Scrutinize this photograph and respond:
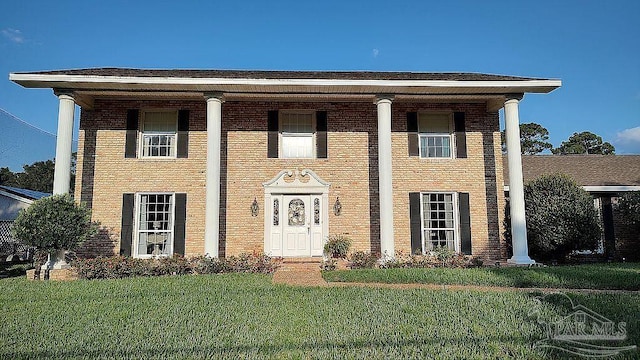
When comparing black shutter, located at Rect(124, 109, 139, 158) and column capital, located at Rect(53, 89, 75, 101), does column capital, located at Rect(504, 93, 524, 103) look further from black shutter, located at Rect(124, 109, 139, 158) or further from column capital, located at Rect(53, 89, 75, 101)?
column capital, located at Rect(53, 89, 75, 101)

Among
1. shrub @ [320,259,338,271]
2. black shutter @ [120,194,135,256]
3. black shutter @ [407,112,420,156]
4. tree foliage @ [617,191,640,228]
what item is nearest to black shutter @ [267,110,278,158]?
shrub @ [320,259,338,271]

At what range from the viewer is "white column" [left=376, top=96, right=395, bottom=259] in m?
11.4

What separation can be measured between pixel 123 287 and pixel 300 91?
6729mm

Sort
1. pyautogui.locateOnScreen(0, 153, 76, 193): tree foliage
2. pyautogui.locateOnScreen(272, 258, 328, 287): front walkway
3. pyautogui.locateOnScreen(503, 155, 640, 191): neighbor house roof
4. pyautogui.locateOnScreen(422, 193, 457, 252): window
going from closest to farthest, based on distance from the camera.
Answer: pyautogui.locateOnScreen(272, 258, 328, 287): front walkway
pyautogui.locateOnScreen(422, 193, 457, 252): window
pyautogui.locateOnScreen(503, 155, 640, 191): neighbor house roof
pyautogui.locateOnScreen(0, 153, 76, 193): tree foliage

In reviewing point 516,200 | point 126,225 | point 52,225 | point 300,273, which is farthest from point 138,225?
point 516,200

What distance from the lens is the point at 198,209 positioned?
12422mm

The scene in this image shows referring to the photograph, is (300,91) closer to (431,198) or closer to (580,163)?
(431,198)

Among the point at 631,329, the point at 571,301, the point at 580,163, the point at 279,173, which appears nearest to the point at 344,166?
the point at 279,173

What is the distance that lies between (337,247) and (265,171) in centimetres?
313

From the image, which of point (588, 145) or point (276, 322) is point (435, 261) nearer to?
point (276, 322)

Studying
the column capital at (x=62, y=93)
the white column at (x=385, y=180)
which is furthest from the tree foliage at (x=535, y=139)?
the column capital at (x=62, y=93)

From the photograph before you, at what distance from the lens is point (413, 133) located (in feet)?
42.8

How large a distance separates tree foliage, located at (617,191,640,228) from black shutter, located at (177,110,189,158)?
13.5m

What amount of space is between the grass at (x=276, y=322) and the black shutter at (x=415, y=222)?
16.9 feet
